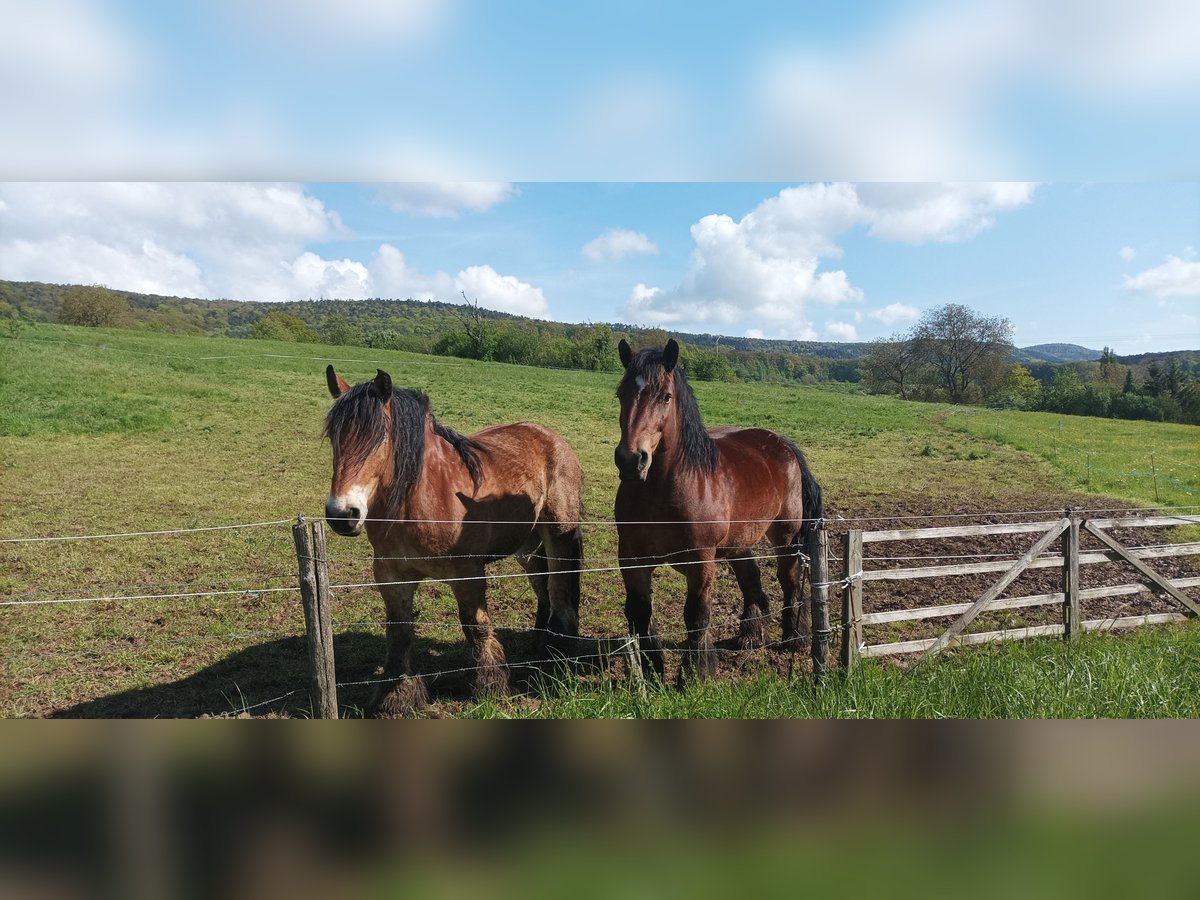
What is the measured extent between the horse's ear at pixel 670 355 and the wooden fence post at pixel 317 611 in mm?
1742

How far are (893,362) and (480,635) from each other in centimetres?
274

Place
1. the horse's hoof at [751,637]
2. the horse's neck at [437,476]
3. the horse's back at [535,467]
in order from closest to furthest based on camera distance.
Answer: the horse's neck at [437,476] < the horse's back at [535,467] < the horse's hoof at [751,637]

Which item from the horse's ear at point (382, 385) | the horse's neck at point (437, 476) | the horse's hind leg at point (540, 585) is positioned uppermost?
the horse's ear at point (382, 385)

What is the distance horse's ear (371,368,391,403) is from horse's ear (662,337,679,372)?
131cm

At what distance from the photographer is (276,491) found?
4402mm

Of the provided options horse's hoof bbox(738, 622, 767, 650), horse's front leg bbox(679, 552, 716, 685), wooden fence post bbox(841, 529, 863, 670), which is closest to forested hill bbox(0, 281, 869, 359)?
wooden fence post bbox(841, 529, 863, 670)

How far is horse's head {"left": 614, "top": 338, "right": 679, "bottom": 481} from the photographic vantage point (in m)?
3.03

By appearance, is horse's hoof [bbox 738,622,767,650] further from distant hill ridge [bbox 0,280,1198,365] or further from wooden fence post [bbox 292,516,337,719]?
wooden fence post [bbox 292,516,337,719]

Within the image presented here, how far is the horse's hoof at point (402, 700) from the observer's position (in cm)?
325

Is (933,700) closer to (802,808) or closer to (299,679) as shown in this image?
(802,808)

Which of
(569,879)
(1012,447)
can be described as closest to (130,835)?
(569,879)

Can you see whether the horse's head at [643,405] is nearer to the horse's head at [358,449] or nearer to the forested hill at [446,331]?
the forested hill at [446,331]

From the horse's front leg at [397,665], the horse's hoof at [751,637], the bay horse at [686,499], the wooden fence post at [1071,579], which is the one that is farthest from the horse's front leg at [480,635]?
the wooden fence post at [1071,579]

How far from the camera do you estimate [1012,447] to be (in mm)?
4262
